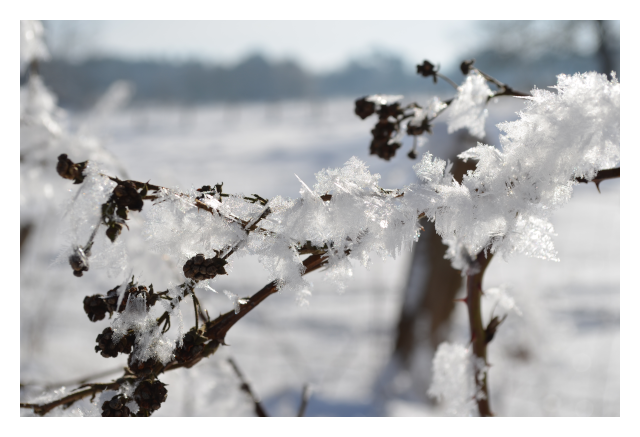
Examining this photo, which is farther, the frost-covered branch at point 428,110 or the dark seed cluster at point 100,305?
the frost-covered branch at point 428,110

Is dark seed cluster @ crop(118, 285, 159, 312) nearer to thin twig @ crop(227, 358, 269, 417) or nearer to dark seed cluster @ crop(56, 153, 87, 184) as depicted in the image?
dark seed cluster @ crop(56, 153, 87, 184)

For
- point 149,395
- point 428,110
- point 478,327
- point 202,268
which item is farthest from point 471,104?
point 149,395

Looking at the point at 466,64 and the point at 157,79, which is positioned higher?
the point at 157,79

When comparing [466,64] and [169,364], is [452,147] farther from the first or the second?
[169,364]

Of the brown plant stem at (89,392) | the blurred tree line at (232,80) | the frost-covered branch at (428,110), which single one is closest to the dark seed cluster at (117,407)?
the brown plant stem at (89,392)

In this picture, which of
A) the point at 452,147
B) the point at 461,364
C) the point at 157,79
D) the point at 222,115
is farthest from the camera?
the point at 157,79

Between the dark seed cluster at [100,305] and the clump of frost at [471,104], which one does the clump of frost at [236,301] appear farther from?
the clump of frost at [471,104]

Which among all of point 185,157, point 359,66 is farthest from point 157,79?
point 185,157
